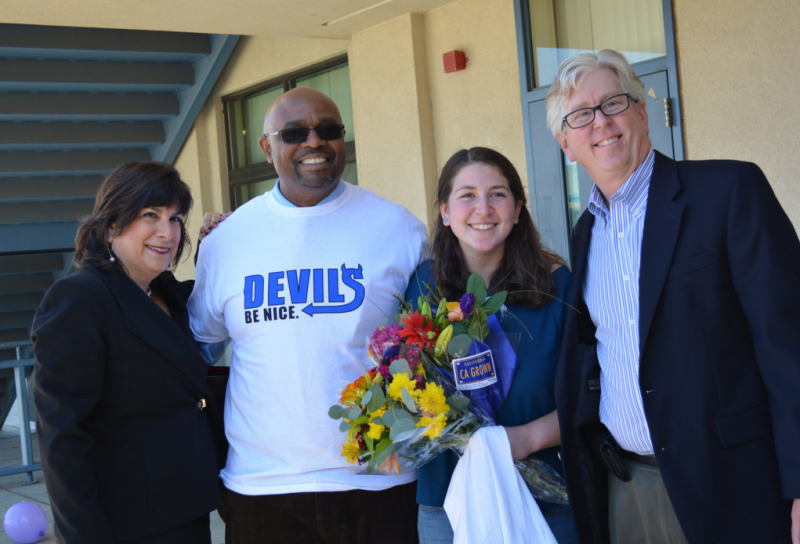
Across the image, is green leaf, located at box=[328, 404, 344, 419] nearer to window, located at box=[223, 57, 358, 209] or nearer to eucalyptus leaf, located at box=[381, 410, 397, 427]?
eucalyptus leaf, located at box=[381, 410, 397, 427]

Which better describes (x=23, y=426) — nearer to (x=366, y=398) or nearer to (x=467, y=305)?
(x=366, y=398)

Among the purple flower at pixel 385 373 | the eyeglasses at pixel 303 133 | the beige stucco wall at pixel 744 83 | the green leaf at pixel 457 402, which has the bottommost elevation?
the green leaf at pixel 457 402

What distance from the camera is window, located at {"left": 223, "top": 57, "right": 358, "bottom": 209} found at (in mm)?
7477

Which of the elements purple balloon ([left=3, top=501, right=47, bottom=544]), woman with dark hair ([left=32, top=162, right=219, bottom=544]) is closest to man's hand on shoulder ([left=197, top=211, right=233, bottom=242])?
woman with dark hair ([left=32, top=162, right=219, bottom=544])

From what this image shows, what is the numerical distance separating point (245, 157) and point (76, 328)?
271 inches

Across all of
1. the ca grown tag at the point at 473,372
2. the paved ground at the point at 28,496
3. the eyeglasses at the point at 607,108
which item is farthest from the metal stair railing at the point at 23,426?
the eyeglasses at the point at 607,108

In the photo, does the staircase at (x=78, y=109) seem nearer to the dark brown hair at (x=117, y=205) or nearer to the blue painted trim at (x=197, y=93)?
the blue painted trim at (x=197, y=93)

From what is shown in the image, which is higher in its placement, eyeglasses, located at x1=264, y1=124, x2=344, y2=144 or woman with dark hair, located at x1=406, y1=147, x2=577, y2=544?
eyeglasses, located at x1=264, y1=124, x2=344, y2=144

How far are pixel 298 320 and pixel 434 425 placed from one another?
0.73m

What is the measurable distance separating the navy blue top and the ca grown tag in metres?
0.23

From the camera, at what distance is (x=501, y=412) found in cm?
225

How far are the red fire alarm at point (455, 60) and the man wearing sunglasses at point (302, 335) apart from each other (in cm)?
A: 337

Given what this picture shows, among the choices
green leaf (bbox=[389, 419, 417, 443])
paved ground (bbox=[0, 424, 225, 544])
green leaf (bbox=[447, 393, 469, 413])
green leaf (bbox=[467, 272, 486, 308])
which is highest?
green leaf (bbox=[467, 272, 486, 308])

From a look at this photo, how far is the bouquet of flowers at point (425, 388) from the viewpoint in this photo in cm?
197
